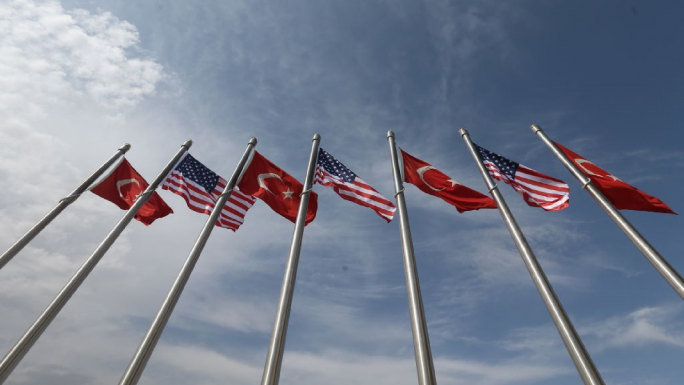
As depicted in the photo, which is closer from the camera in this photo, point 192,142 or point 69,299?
point 69,299

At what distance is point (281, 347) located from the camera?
9.39 metres

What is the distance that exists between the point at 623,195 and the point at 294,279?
38.0 feet

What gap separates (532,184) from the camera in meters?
14.7

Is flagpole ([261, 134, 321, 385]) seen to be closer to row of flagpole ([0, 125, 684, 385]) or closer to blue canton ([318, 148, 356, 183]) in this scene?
row of flagpole ([0, 125, 684, 385])

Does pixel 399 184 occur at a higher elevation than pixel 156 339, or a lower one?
higher

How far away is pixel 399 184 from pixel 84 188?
12138 mm

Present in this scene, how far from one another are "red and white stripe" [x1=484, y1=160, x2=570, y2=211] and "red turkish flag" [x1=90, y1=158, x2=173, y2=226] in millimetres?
13831

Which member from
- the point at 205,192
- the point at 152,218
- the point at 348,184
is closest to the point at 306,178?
the point at 348,184

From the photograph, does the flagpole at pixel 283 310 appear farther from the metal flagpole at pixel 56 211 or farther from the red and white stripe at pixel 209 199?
the metal flagpole at pixel 56 211

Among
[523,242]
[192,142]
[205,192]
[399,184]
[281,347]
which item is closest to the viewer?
[281,347]

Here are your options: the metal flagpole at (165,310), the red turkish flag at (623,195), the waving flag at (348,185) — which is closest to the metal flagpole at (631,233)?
the red turkish flag at (623,195)

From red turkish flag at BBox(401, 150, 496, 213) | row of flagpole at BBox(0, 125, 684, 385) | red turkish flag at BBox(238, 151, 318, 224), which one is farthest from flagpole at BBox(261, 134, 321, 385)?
red turkish flag at BBox(401, 150, 496, 213)

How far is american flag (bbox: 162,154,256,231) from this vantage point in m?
15.8

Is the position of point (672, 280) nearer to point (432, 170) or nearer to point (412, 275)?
point (412, 275)
